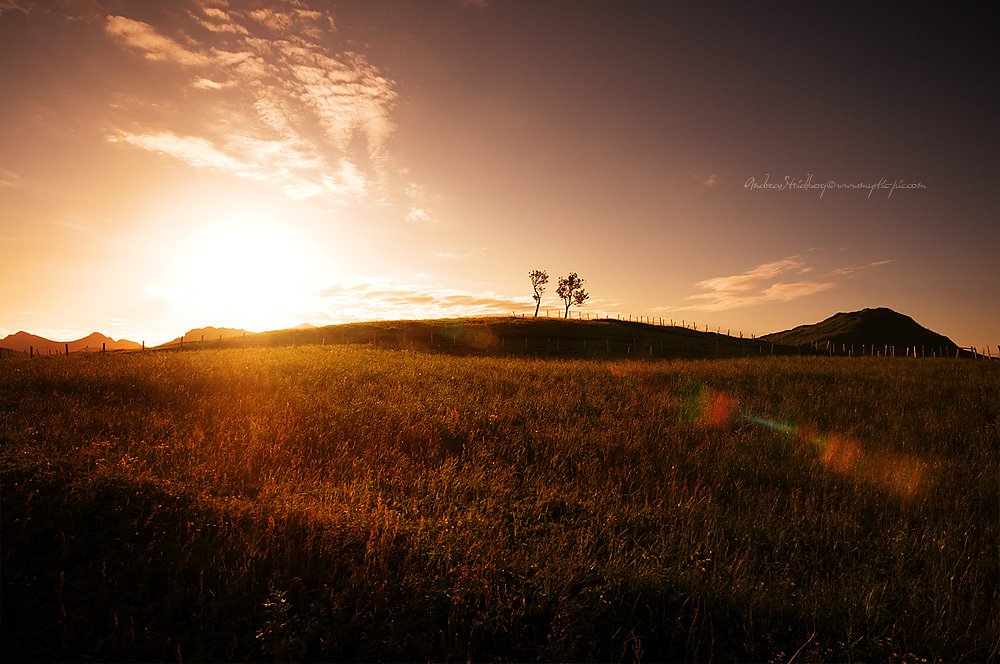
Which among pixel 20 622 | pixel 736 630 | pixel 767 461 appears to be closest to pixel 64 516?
pixel 20 622

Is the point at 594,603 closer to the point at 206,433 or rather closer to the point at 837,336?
the point at 206,433

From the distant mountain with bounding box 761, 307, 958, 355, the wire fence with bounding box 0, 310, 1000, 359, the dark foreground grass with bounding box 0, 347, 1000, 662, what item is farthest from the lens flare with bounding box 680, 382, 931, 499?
the distant mountain with bounding box 761, 307, 958, 355

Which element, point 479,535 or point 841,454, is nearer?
point 479,535

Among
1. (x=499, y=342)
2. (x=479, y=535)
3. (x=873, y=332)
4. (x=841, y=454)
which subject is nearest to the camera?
(x=479, y=535)

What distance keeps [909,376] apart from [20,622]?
2414cm

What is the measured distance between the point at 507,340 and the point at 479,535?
42287 mm

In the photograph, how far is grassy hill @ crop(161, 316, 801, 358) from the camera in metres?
39.5

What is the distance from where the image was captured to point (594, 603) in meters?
3.76

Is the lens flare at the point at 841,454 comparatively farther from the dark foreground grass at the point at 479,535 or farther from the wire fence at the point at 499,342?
the wire fence at the point at 499,342

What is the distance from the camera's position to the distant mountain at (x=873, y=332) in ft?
505

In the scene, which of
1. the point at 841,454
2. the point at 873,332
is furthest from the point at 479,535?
the point at 873,332

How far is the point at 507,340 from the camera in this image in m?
47.2

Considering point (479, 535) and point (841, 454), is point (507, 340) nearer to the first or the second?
point (841, 454)

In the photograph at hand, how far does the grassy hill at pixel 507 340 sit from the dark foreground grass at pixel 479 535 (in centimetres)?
2740
